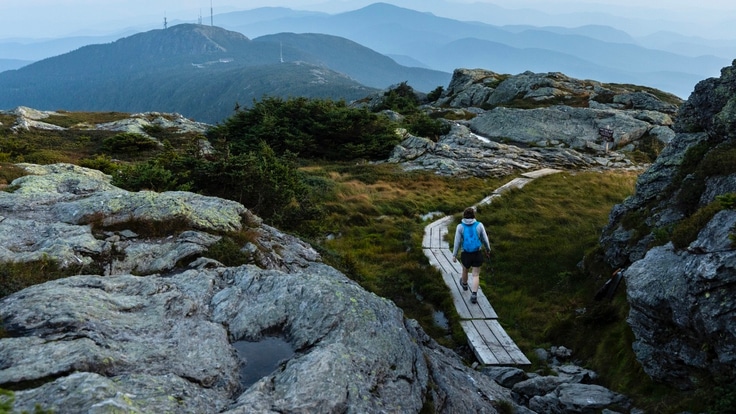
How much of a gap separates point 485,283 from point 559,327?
11.9ft

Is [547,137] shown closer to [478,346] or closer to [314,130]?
[314,130]

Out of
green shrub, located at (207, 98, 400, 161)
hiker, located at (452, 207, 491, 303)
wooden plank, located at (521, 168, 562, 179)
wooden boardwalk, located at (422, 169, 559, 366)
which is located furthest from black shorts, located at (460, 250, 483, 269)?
green shrub, located at (207, 98, 400, 161)

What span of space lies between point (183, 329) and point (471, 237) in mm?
8992

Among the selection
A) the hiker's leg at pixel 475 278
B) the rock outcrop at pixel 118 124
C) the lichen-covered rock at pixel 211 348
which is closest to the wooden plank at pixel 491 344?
the hiker's leg at pixel 475 278

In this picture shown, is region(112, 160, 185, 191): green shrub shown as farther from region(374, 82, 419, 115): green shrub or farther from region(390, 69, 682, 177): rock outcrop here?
region(374, 82, 419, 115): green shrub

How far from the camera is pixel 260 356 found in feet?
19.9

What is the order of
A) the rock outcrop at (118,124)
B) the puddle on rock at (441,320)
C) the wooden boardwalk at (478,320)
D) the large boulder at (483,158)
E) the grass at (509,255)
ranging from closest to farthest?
the grass at (509,255) < the wooden boardwalk at (478,320) < the puddle on rock at (441,320) < the large boulder at (483,158) < the rock outcrop at (118,124)

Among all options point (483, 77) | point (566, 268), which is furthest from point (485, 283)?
point (483, 77)

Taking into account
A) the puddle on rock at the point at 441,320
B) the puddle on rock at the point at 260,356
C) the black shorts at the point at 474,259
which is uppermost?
the puddle on rock at the point at 260,356

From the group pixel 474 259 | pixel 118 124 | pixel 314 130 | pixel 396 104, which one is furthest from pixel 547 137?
pixel 118 124

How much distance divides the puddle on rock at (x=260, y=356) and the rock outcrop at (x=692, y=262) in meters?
6.32

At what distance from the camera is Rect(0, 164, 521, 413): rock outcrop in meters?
4.74

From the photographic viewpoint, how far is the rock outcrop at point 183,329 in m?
4.74

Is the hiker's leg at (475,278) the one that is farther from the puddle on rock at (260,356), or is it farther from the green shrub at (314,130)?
the green shrub at (314,130)
